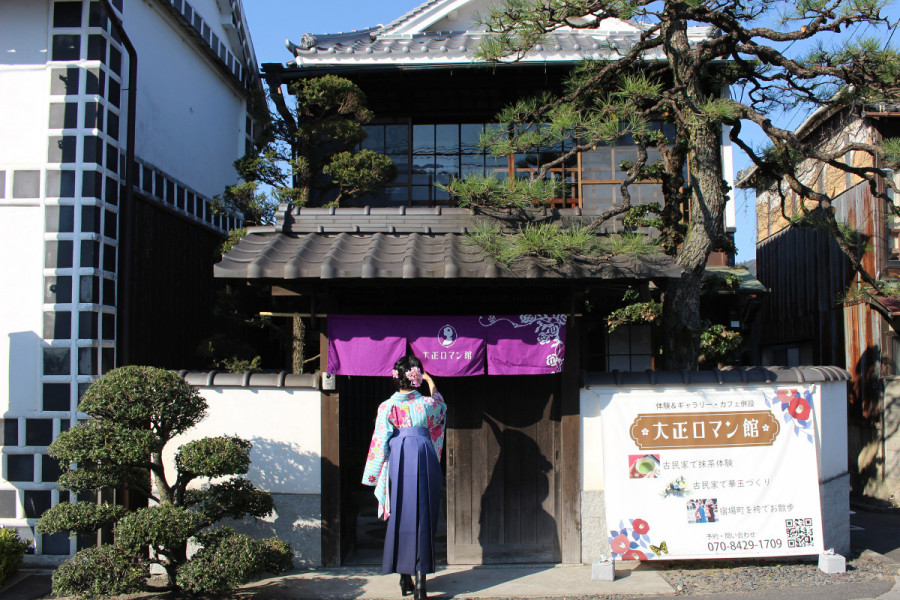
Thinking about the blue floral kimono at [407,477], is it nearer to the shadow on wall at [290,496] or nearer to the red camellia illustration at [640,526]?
the shadow on wall at [290,496]

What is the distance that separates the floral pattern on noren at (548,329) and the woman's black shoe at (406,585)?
8.53ft

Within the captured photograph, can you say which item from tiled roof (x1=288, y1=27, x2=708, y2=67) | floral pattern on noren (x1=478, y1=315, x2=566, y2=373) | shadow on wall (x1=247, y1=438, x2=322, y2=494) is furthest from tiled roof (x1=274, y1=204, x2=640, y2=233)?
tiled roof (x1=288, y1=27, x2=708, y2=67)

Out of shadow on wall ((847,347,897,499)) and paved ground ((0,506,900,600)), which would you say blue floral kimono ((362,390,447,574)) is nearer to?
paved ground ((0,506,900,600))

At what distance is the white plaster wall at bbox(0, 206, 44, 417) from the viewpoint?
25.1 ft

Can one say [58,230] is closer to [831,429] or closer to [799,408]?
[799,408]

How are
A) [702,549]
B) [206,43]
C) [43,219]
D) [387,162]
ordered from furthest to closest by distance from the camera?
1. [206,43]
2. [387,162]
3. [43,219]
4. [702,549]

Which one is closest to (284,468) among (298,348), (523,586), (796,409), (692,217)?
(298,348)

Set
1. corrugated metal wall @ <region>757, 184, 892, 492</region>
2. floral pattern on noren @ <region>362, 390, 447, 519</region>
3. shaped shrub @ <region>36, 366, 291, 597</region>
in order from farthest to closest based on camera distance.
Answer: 1. corrugated metal wall @ <region>757, 184, 892, 492</region>
2. floral pattern on noren @ <region>362, 390, 447, 519</region>
3. shaped shrub @ <region>36, 366, 291, 597</region>

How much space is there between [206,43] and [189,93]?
40.2 inches

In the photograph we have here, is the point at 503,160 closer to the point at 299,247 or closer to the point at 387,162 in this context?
the point at 387,162

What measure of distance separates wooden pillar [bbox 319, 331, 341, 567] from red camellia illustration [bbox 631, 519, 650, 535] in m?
3.16

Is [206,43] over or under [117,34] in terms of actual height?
over

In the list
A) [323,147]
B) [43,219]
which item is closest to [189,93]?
[323,147]

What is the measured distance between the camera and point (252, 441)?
7504mm
